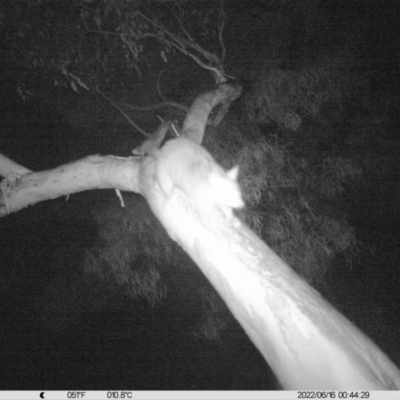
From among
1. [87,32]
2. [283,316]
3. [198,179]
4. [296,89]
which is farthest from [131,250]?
[283,316]

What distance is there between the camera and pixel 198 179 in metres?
1.77

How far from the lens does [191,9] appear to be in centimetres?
404

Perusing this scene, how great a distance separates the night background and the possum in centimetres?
142

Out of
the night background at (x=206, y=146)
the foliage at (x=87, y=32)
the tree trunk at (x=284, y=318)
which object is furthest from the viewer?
the night background at (x=206, y=146)

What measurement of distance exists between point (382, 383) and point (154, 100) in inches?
159

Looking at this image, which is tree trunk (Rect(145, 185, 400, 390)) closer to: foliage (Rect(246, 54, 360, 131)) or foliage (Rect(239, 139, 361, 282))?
foliage (Rect(239, 139, 361, 282))

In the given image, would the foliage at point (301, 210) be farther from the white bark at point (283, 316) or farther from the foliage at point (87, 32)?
the white bark at point (283, 316)

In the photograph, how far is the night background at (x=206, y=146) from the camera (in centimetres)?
379

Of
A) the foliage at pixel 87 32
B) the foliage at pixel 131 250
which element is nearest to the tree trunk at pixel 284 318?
the foliage at pixel 87 32

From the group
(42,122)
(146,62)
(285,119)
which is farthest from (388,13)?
(42,122)

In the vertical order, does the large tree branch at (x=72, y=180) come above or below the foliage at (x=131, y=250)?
below

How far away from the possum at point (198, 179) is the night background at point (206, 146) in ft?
4.67

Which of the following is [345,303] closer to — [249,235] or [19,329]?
[249,235]

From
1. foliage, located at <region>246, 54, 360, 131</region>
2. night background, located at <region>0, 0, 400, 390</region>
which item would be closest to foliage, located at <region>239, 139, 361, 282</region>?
night background, located at <region>0, 0, 400, 390</region>
